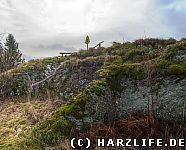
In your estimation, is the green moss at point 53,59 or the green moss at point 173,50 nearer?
the green moss at point 173,50

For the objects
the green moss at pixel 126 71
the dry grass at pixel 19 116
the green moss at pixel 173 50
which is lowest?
the dry grass at pixel 19 116

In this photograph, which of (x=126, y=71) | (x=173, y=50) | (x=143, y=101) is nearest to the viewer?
(x=143, y=101)

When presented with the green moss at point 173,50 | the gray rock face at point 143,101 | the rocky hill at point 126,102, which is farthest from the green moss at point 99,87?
the green moss at point 173,50

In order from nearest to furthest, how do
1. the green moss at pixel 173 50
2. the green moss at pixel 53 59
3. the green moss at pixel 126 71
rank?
the green moss at pixel 126 71, the green moss at pixel 173 50, the green moss at pixel 53 59

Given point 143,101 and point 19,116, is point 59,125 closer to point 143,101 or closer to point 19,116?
point 143,101

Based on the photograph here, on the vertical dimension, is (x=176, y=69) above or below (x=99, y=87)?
above

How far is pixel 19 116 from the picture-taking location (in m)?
9.31

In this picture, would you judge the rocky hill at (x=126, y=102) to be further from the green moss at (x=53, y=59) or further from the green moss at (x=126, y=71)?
the green moss at (x=53, y=59)

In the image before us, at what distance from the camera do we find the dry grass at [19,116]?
25.6 ft

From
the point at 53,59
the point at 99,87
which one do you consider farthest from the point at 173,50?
the point at 53,59

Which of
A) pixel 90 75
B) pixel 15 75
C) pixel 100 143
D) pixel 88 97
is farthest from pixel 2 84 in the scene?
pixel 100 143

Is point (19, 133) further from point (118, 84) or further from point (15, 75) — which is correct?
point (15, 75)

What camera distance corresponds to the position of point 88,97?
7270 millimetres

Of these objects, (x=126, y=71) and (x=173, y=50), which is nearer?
(x=126, y=71)
